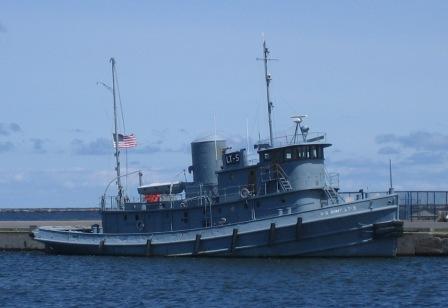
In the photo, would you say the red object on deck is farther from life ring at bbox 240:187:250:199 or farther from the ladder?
the ladder

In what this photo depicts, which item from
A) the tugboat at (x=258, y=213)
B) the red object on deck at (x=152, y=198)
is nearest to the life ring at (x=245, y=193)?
the tugboat at (x=258, y=213)

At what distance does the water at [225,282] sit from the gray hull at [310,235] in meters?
0.72

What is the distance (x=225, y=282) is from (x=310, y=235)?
725cm

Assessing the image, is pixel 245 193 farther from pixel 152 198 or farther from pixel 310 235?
pixel 152 198

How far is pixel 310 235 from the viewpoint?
50.3 meters

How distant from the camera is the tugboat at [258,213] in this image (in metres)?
50.1

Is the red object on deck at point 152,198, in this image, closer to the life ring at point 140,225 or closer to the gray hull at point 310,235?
the life ring at point 140,225

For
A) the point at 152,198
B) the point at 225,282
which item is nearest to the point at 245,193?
the point at 152,198

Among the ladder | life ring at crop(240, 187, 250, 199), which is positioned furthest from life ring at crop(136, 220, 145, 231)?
the ladder

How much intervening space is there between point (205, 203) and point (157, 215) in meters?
3.00

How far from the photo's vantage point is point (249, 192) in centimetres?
5206

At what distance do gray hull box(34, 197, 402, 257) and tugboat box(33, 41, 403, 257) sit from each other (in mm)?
42

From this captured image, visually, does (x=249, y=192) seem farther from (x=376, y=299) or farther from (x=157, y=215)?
(x=376, y=299)

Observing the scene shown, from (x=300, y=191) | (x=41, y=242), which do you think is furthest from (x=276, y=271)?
(x=41, y=242)
